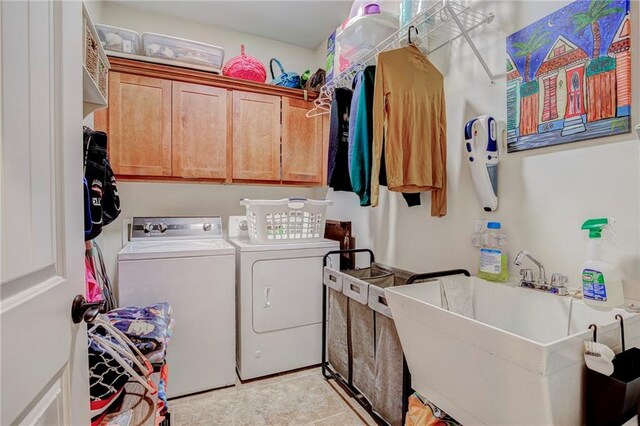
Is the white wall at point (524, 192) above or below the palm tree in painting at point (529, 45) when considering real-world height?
below

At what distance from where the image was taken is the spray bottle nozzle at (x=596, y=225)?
3.52 feet

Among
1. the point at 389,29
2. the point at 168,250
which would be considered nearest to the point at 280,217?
the point at 168,250

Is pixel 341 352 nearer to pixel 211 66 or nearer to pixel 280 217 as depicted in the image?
pixel 280 217

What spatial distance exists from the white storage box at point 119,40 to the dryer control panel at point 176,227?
125 centimetres

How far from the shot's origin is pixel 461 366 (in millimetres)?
995

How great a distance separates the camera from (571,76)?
1.22 metres

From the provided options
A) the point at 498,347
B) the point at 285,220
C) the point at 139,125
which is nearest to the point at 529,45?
the point at 498,347

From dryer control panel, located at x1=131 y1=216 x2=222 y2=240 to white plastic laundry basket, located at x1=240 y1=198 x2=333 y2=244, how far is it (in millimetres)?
513

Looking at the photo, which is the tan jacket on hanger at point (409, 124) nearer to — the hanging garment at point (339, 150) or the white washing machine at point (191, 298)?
the hanging garment at point (339, 150)

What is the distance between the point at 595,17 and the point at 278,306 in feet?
7.27

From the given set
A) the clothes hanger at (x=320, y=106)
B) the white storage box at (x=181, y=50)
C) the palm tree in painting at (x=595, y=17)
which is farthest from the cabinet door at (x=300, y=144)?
the palm tree in painting at (x=595, y=17)

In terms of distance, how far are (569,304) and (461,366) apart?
498 millimetres

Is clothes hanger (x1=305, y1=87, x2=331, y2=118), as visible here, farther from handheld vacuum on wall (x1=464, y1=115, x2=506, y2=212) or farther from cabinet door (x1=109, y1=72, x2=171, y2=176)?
handheld vacuum on wall (x1=464, y1=115, x2=506, y2=212)

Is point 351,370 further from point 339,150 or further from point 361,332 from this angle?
point 339,150
